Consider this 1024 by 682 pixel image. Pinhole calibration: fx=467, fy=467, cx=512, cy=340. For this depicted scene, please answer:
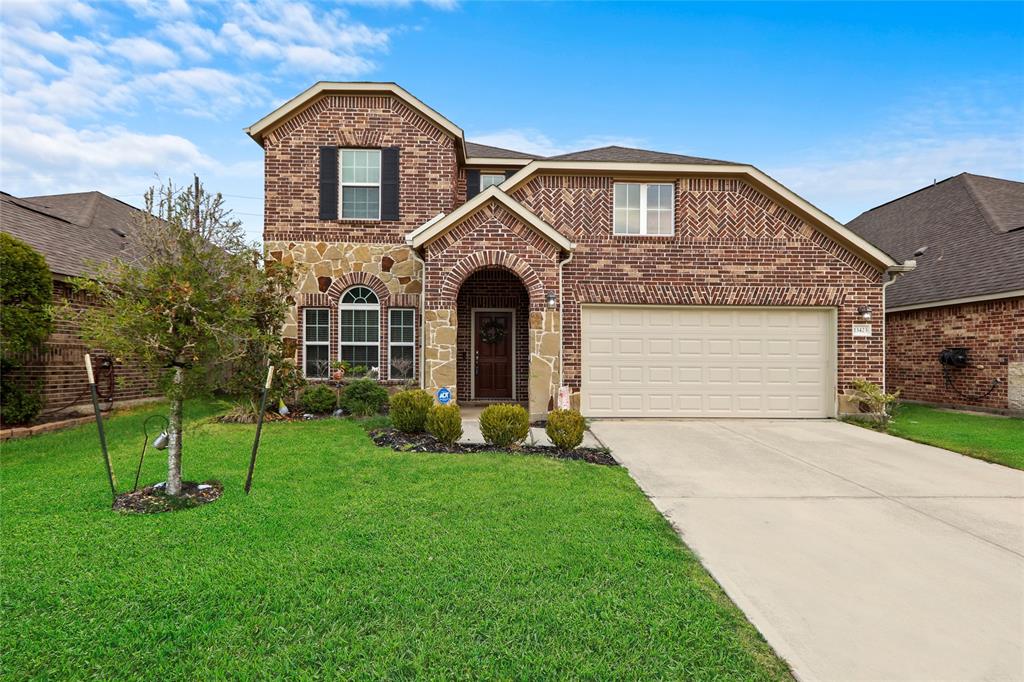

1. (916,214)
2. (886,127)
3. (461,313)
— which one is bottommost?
(461,313)

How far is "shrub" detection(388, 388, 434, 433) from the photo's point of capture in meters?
7.70

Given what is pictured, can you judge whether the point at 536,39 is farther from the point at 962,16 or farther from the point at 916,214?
the point at 916,214

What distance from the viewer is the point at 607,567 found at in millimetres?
3320

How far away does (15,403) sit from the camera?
7.92 m

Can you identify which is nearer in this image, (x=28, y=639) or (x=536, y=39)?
(x=28, y=639)

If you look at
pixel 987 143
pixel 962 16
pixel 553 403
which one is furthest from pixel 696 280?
pixel 987 143

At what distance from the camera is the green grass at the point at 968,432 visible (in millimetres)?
7086

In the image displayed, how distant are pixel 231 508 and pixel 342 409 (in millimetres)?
5705

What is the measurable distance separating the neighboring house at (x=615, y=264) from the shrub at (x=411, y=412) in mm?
2721

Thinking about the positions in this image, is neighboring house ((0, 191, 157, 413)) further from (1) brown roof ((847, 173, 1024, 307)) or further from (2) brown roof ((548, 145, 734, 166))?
(1) brown roof ((847, 173, 1024, 307))

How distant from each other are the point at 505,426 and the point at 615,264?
17.3 ft

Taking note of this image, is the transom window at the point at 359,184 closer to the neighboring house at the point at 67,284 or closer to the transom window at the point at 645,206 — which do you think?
the neighboring house at the point at 67,284

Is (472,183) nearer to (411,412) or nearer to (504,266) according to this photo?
(504,266)

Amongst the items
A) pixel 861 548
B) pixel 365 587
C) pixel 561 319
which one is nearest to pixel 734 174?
pixel 561 319
